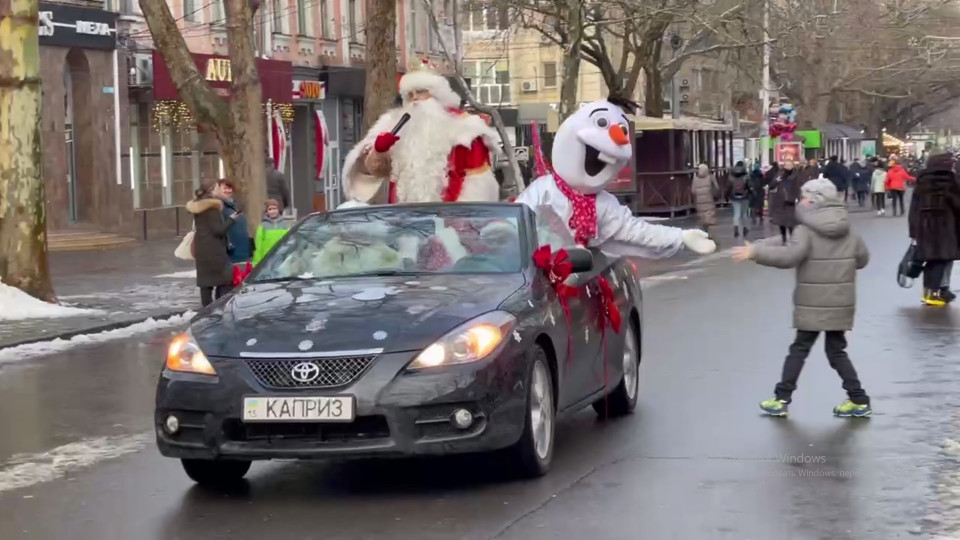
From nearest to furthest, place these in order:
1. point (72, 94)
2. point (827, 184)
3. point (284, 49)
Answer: point (827, 184) → point (72, 94) → point (284, 49)

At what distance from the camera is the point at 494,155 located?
12750 mm

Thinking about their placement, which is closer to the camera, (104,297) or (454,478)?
(454,478)

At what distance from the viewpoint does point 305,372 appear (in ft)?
25.6

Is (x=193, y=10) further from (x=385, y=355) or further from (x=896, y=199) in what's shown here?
(x=385, y=355)

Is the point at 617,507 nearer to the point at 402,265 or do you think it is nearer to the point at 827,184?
the point at 402,265

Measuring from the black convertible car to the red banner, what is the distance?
2614 cm

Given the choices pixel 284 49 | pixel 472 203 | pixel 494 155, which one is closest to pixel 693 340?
pixel 494 155

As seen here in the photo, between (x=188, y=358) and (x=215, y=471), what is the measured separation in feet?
2.32

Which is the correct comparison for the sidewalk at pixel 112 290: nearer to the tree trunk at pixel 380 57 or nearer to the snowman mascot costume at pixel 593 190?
the tree trunk at pixel 380 57

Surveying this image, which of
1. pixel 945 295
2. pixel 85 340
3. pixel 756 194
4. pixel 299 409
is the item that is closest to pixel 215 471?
pixel 299 409

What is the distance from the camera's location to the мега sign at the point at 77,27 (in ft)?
110

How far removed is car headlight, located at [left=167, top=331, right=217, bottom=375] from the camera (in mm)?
8031

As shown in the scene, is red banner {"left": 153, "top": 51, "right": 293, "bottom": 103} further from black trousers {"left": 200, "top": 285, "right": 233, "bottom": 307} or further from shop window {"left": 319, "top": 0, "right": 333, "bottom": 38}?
black trousers {"left": 200, "top": 285, "right": 233, "bottom": 307}

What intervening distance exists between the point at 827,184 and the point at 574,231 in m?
1.58
